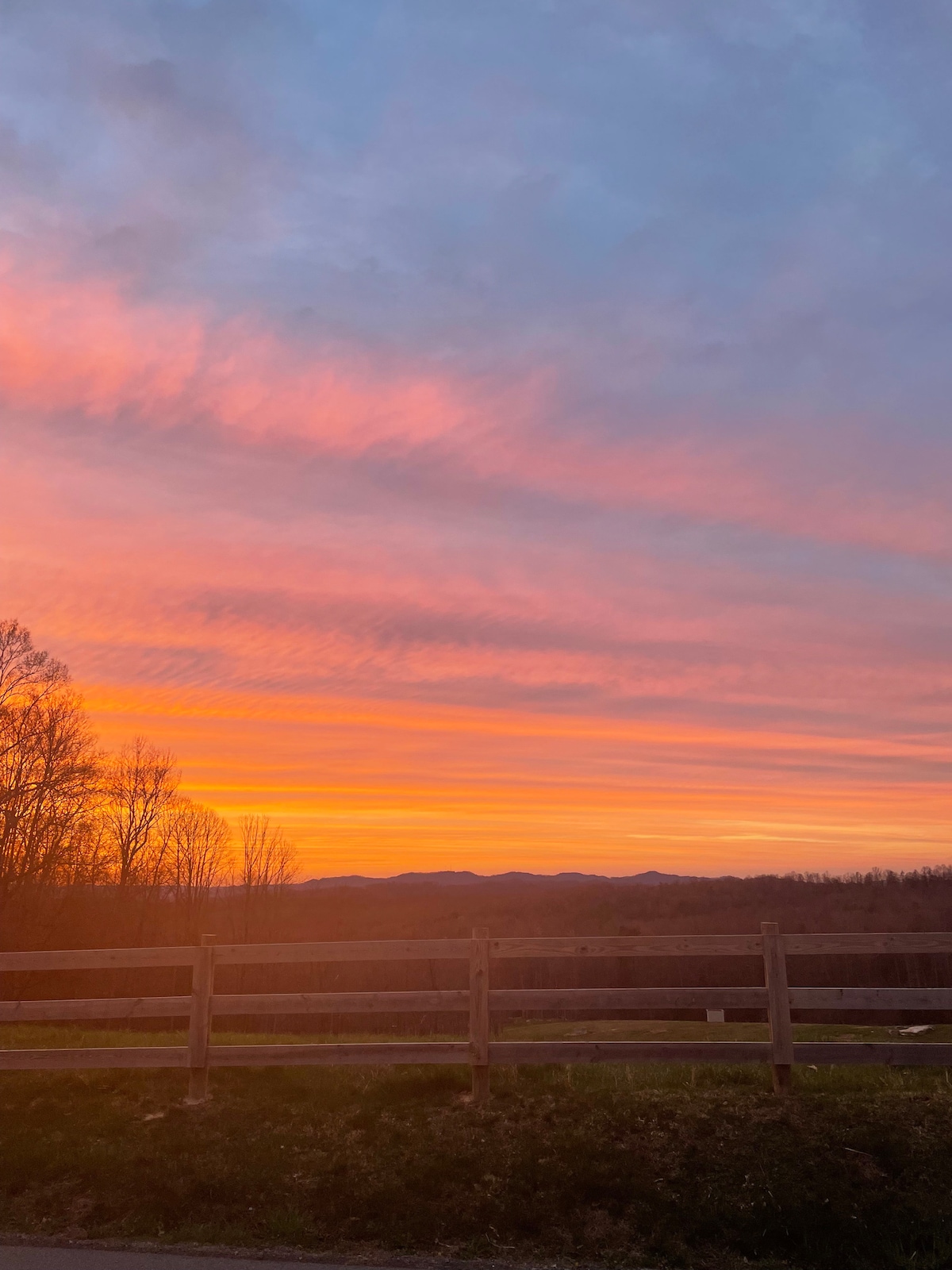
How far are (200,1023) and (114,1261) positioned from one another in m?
3.30

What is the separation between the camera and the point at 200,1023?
32.6ft

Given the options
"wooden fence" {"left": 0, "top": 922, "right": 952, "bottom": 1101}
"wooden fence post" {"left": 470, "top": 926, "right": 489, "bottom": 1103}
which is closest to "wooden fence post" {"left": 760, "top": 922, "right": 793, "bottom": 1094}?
"wooden fence" {"left": 0, "top": 922, "right": 952, "bottom": 1101}

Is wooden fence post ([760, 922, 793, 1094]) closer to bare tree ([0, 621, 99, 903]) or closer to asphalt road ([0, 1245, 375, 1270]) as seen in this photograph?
asphalt road ([0, 1245, 375, 1270])

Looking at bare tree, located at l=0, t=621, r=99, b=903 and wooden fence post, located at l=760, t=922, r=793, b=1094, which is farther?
bare tree, located at l=0, t=621, r=99, b=903

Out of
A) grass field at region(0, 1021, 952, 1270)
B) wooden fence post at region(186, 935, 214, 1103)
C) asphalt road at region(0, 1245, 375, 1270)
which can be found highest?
wooden fence post at region(186, 935, 214, 1103)

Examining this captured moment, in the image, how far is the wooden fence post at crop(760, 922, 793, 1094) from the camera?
8.86 meters

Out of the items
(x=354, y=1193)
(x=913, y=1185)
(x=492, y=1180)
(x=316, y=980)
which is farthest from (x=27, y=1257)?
(x=316, y=980)

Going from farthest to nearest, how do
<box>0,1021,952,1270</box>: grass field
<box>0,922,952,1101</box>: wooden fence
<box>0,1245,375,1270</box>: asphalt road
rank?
<box>0,922,952,1101</box>: wooden fence < <box>0,1021,952,1270</box>: grass field < <box>0,1245,375,1270</box>: asphalt road

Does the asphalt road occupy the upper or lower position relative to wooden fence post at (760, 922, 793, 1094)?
lower

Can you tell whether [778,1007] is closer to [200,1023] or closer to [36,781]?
[200,1023]

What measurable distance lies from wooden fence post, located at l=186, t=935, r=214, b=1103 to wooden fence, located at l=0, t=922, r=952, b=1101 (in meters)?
0.01

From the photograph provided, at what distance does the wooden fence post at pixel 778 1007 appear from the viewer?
8859 mm

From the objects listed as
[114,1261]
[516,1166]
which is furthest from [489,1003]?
[114,1261]

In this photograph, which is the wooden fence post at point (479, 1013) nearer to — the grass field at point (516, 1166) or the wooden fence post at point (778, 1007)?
the grass field at point (516, 1166)
